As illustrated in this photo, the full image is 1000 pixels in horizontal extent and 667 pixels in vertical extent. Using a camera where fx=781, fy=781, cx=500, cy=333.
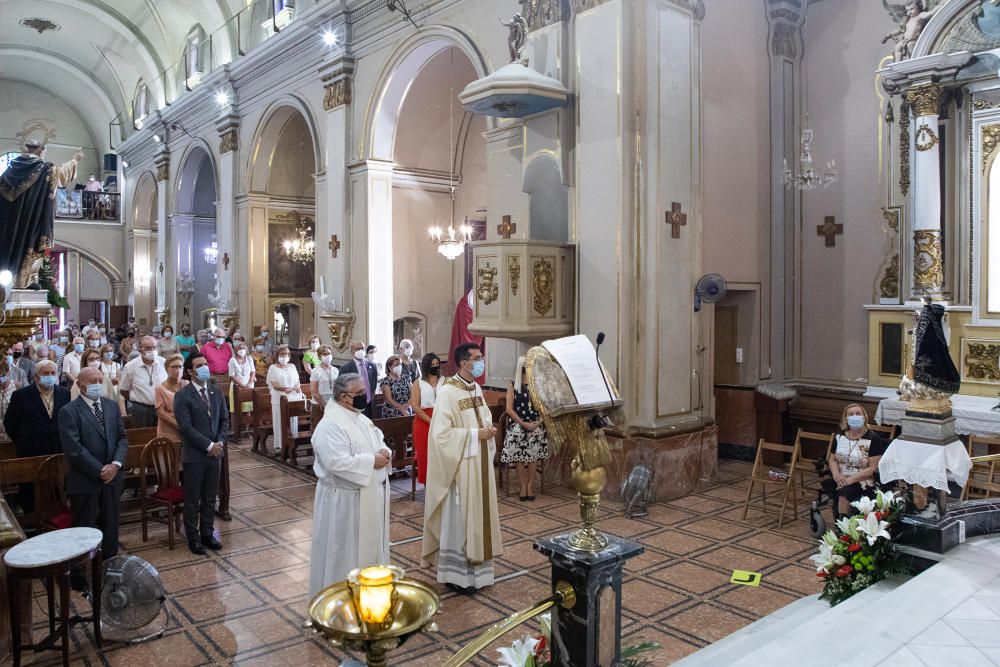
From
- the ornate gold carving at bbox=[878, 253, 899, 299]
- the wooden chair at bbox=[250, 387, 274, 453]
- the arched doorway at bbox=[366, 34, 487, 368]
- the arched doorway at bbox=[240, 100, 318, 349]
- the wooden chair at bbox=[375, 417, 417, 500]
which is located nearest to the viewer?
the wooden chair at bbox=[375, 417, 417, 500]

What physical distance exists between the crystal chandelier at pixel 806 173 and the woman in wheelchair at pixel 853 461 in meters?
4.33

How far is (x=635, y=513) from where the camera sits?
7.46 m

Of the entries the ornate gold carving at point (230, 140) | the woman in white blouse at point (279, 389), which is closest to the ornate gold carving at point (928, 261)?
the woman in white blouse at point (279, 389)

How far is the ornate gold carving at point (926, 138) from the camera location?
823cm

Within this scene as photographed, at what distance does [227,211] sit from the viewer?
17.0m

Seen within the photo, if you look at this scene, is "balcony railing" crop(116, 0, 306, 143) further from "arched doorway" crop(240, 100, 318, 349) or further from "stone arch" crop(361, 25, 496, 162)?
"stone arch" crop(361, 25, 496, 162)

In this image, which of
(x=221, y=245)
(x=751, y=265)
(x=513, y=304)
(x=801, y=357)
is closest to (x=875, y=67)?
(x=751, y=265)

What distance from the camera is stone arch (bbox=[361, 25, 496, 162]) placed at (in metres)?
10.8

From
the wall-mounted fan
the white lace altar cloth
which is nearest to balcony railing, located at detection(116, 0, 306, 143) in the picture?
the wall-mounted fan

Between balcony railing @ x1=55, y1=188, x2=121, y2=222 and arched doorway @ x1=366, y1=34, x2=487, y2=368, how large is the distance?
1790cm

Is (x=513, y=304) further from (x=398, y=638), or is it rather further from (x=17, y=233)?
(x=398, y=638)

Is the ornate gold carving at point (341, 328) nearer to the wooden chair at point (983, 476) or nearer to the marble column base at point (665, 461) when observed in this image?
the marble column base at point (665, 461)

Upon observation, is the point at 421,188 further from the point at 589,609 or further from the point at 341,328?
the point at 589,609

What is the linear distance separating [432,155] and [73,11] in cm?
1420
